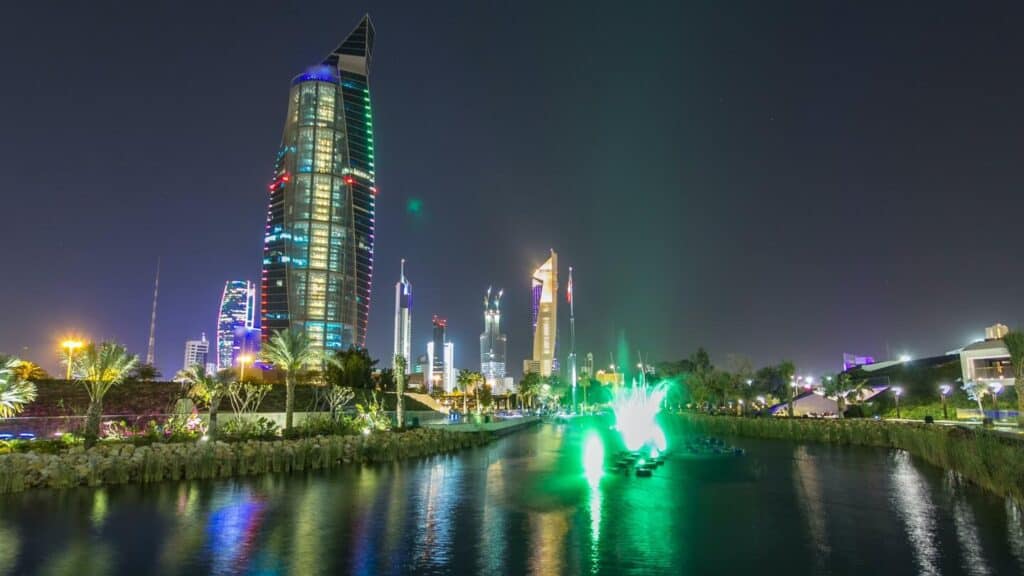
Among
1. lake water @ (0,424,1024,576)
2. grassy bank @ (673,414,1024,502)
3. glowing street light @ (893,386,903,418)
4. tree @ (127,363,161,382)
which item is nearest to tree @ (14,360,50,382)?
tree @ (127,363,161,382)

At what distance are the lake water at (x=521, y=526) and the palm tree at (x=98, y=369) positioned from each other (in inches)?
361

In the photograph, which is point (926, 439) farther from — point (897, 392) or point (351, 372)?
point (351, 372)

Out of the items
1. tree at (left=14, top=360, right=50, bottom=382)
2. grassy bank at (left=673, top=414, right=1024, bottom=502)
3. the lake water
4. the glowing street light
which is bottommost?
the lake water

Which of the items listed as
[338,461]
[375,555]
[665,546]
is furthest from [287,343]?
[665,546]

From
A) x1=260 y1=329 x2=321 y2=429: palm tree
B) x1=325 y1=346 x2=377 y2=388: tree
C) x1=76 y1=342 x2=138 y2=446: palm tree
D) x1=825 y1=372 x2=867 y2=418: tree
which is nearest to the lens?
Answer: x1=76 y1=342 x2=138 y2=446: palm tree

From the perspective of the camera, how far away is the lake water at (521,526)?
14711 mm

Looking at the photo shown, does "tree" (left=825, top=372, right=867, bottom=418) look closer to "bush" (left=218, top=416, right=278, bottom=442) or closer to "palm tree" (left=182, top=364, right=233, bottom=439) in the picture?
"bush" (left=218, top=416, right=278, bottom=442)

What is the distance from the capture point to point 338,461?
3469 cm

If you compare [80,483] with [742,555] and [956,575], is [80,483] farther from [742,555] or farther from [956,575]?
[956,575]

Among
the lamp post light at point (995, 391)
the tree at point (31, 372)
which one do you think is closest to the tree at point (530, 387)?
the lamp post light at point (995, 391)

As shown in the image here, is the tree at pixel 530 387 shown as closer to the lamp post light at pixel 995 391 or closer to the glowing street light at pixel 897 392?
the glowing street light at pixel 897 392

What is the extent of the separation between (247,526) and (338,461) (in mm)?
16546

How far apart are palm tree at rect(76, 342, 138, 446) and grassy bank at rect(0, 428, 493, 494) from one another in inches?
83.0

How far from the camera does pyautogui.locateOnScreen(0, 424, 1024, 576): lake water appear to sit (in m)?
14.7
